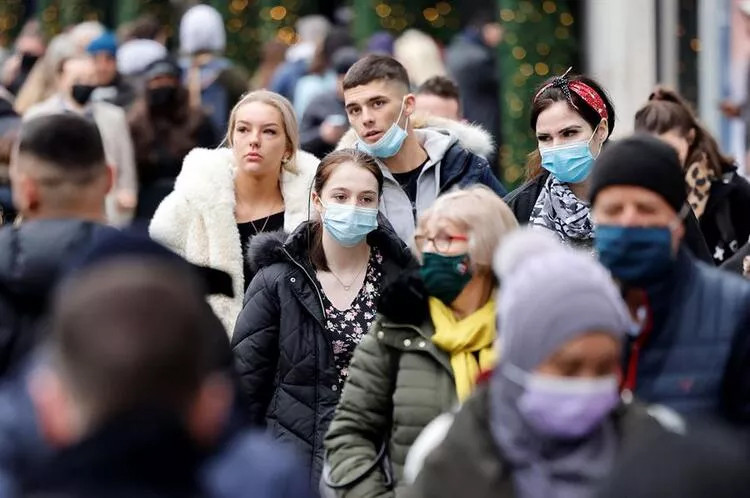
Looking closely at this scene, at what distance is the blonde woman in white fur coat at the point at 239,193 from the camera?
8.45 meters

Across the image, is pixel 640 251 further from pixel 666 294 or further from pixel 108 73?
pixel 108 73

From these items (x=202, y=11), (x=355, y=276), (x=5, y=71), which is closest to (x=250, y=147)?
(x=355, y=276)

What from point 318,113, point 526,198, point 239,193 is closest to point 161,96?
point 318,113

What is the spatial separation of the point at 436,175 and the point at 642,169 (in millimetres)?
3408

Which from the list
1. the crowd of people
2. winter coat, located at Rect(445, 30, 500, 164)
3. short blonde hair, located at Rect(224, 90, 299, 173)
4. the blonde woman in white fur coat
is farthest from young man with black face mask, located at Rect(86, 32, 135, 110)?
the blonde woman in white fur coat

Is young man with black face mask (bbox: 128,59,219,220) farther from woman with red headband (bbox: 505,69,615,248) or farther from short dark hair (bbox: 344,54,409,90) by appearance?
woman with red headband (bbox: 505,69,615,248)

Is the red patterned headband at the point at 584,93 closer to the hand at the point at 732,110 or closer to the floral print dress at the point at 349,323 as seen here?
the floral print dress at the point at 349,323

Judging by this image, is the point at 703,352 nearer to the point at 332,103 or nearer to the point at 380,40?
the point at 332,103

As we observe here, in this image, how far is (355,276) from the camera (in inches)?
290

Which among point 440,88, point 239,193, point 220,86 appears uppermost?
point 239,193

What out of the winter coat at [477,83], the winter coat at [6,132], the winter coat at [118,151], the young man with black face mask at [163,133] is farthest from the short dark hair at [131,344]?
the winter coat at [477,83]

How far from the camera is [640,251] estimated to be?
498 cm

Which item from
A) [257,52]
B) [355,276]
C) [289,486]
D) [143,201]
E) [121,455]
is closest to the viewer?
[121,455]

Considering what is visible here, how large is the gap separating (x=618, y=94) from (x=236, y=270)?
871 centimetres
